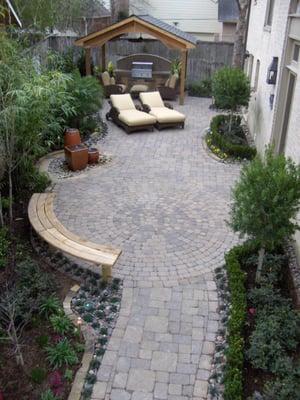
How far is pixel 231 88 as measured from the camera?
1109cm

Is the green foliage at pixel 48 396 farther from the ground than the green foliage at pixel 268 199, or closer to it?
closer to it

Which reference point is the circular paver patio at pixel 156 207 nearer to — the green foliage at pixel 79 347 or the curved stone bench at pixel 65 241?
the curved stone bench at pixel 65 241

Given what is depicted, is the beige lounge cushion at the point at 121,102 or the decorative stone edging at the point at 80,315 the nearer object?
the decorative stone edging at the point at 80,315

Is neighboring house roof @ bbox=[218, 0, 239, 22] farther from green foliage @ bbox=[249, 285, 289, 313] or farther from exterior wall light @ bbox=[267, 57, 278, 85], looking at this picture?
green foliage @ bbox=[249, 285, 289, 313]

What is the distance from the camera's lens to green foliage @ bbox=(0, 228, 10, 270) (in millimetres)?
5984

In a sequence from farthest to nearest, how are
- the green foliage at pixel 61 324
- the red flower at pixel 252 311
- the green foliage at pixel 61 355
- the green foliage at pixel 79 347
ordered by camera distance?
the red flower at pixel 252 311
the green foliage at pixel 61 324
the green foliage at pixel 79 347
the green foliage at pixel 61 355

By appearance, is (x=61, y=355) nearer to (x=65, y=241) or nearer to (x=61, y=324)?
(x=61, y=324)

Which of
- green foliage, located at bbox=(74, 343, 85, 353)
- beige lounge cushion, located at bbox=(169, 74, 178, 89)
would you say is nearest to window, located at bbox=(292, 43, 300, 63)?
green foliage, located at bbox=(74, 343, 85, 353)

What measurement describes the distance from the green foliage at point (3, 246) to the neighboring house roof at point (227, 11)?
21361mm

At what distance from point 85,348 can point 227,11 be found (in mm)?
23649

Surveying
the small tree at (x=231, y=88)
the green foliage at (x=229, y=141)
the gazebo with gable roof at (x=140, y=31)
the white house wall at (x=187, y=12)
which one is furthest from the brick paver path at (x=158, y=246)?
the white house wall at (x=187, y=12)

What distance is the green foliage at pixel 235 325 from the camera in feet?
13.3

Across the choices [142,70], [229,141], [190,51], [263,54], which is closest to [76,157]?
[229,141]

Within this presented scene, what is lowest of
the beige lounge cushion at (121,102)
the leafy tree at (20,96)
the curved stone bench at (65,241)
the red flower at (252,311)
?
the red flower at (252,311)
